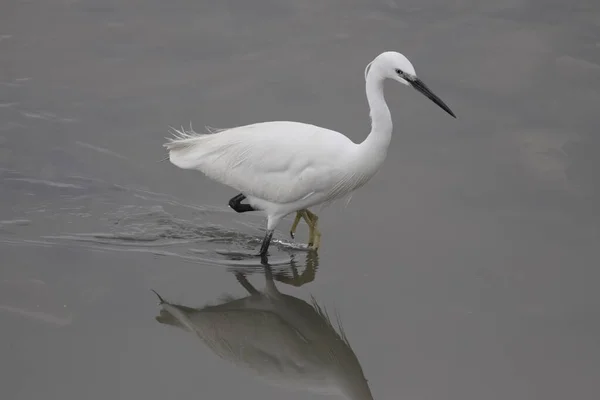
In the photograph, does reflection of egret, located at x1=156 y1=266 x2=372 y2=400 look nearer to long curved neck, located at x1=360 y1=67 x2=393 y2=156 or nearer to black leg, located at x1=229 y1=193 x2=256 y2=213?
black leg, located at x1=229 y1=193 x2=256 y2=213

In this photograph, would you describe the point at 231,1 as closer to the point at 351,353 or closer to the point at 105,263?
the point at 105,263

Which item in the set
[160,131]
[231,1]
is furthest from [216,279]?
[231,1]

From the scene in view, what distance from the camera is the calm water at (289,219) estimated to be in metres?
5.62

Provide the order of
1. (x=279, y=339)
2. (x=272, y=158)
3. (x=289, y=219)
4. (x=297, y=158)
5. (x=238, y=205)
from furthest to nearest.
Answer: (x=289, y=219) < (x=238, y=205) < (x=272, y=158) < (x=297, y=158) < (x=279, y=339)

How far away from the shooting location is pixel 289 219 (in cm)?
768

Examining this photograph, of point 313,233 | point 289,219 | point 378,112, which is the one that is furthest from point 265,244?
point 378,112

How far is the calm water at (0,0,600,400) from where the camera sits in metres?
5.62

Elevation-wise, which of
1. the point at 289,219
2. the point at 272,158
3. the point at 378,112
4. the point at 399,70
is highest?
the point at 399,70

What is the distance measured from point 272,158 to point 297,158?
223 millimetres

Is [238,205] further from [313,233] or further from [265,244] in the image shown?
[313,233]

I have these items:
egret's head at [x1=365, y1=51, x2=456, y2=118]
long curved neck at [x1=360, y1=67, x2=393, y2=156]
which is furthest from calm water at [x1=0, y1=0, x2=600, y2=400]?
egret's head at [x1=365, y1=51, x2=456, y2=118]

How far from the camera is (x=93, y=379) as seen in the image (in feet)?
17.5

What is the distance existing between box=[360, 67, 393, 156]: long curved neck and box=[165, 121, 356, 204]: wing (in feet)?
0.94

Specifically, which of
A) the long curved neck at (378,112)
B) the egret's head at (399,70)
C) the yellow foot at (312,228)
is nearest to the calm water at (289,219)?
the yellow foot at (312,228)
